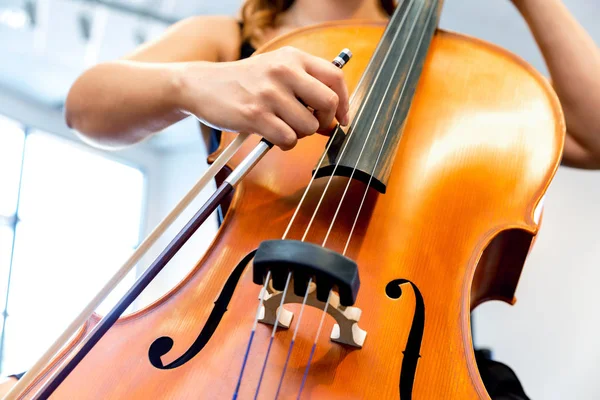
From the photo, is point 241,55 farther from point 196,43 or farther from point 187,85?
point 187,85

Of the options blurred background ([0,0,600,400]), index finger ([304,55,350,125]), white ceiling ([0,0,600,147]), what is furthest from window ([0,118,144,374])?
index finger ([304,55,350,125])

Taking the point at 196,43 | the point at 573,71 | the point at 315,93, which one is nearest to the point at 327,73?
the point at 315,93

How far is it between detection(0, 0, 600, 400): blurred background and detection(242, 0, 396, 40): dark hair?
1.19m

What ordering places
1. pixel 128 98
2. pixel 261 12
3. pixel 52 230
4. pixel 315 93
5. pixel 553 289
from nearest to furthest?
pixel 315 93
pixel 128 98
pixel 261 12
pixel 553 289
pixel 52 230

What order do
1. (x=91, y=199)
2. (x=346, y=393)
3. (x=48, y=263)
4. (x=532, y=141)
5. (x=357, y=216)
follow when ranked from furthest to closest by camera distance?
(x=91, y=199) → (x=48, y=263) → (x=532, y=141) → (x=357, y=216) → (x=346, y=393)

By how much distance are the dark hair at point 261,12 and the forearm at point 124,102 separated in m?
0.31

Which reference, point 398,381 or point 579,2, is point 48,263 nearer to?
point 579,2

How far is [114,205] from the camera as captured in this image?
11.1 feet

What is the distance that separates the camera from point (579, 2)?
188 centimetres

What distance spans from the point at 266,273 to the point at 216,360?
8 cm

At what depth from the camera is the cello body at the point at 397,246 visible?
39 cm

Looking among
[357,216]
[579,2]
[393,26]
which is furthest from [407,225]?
A: [579,2]

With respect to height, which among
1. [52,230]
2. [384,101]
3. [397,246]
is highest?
[52,230]

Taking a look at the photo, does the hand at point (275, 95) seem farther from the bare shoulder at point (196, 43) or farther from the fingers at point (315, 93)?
the bare shoulder at point (196, 43)
